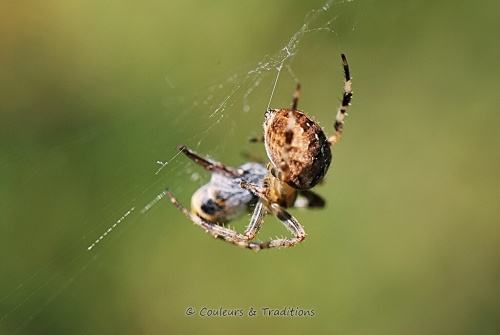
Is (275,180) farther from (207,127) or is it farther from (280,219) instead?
(207,127)

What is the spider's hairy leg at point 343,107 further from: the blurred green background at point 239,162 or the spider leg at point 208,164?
the blurred green background at point 239,162

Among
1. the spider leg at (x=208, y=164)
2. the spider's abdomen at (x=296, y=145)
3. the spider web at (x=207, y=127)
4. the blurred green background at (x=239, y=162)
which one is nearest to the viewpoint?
the spider's abdomen at (x=296, y=145)

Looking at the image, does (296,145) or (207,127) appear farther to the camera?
(207,127)

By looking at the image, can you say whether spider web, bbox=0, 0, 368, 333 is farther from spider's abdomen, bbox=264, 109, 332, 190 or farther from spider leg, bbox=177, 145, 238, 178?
spider's abdomen, bbox=264, 109, 332, 190

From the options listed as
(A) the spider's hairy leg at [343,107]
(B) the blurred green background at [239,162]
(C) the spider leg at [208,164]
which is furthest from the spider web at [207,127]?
(A) the spider's hairy leg at [343,107]

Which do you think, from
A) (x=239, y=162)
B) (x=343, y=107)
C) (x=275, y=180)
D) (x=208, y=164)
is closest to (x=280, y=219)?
(x=275, y=180)

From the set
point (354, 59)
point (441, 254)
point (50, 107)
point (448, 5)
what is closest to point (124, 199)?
point (50, 107)

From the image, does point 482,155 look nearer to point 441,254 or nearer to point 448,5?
point 441,254
